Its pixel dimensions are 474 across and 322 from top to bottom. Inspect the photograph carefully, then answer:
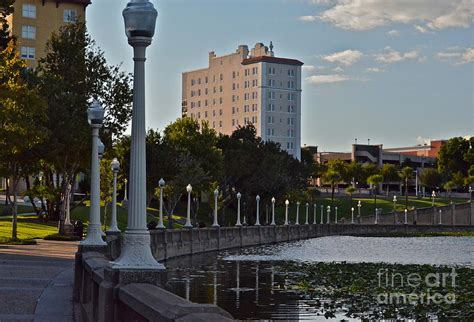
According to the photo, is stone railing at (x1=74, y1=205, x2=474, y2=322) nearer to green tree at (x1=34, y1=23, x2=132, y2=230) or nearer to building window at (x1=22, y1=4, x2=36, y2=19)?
green tree at (x1=34, y1=23, x2=132, y2=230)

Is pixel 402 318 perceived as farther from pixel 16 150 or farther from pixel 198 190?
pixel 198 190

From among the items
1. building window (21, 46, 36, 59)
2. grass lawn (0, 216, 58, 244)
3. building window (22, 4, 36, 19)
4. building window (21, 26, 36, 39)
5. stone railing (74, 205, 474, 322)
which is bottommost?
grass lawn (0, 216, 58, 244)

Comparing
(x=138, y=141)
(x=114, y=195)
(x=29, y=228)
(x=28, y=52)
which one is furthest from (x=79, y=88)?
(x=28, y=52)

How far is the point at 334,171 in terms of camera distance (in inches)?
7475

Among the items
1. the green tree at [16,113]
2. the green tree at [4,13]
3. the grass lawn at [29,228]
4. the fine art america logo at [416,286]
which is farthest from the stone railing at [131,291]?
the green tree at [4,13]

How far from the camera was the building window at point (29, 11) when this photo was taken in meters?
124

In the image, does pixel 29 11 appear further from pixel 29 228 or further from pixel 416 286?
pixel 416 286

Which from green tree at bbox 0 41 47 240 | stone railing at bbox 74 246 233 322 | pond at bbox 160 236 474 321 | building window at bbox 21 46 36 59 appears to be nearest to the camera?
stone railing at bbox 74 246 233 322

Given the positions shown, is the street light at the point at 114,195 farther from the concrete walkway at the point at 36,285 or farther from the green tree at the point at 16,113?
the green tree at the point at 16,113

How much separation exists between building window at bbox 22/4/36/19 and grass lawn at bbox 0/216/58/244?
5395cm

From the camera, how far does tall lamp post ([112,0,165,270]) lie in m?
12.6

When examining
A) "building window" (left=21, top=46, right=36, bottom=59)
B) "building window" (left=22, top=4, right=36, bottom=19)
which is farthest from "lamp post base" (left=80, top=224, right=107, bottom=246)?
"building window" (left=22, top=4, right=36, bottom=19)

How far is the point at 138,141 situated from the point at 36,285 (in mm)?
12994

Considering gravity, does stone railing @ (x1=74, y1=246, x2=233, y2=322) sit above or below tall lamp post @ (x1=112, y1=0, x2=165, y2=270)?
below
